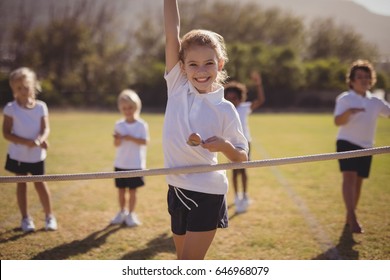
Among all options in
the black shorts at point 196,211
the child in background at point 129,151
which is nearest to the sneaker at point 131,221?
the child in background at point 129,151

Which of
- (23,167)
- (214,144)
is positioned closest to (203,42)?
(214,144)

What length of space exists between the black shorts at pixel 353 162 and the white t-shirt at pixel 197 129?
2.85 metres

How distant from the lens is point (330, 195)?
7051mm

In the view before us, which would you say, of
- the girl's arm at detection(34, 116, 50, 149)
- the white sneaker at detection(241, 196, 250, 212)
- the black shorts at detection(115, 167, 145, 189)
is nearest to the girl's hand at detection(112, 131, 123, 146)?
the black shorts at detection(115, 167, 145, 189)

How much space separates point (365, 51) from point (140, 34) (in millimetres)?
26592

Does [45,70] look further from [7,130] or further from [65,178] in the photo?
[65,178]

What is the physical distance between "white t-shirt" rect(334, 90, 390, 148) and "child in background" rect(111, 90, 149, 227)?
9.03 ft

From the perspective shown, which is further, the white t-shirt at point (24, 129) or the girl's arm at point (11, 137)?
the white t-shirt at point (24, 129)

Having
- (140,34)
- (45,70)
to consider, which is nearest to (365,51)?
(140,34)

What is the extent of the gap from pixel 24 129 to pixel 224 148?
11.4ft

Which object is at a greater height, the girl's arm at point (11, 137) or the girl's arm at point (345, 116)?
the girl's arm at point (345, 116)

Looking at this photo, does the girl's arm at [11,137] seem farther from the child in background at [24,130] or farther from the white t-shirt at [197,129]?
the white t-shirt at [197,129]

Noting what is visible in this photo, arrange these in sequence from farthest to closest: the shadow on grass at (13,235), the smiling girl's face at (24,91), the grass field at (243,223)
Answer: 1. the smiling girl's face at (24,91)
2. the shadow on grass at (13,235)
3. the grass field at (243,223)

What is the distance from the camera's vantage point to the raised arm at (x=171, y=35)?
2.69 meters
